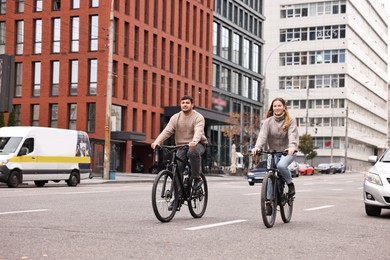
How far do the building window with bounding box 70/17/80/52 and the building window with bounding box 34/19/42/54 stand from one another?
9.11 feet

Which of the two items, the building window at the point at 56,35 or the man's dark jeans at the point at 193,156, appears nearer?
the man's dark jeans at the point at 193,156

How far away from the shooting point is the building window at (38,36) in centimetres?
5459

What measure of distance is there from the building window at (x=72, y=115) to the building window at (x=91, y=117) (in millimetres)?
1285

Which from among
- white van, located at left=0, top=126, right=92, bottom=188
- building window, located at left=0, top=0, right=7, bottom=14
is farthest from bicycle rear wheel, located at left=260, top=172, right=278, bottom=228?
building window, located at left=0, top=0, right=7, bottom=14

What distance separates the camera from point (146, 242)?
25.3ft

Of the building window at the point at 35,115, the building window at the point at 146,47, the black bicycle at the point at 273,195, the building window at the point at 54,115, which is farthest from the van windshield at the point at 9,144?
the building window at the point at 146,47

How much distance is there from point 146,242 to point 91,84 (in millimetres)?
46093

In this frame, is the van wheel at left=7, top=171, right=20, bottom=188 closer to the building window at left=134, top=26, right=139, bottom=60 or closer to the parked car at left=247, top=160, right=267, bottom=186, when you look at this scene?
the parked car at left=247, top=160, right=267, bottom=186

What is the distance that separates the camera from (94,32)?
5253 cm

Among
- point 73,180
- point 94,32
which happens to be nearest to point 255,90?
Result: point 94,32

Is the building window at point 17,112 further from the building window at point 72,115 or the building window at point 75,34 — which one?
the building window at point 75,34

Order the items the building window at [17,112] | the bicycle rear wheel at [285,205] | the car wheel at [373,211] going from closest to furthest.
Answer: the bicycle rear wheel at [285,205] < the car wheel at [373,211] < the building window at [17,112]

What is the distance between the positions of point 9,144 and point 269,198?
17.6 metres

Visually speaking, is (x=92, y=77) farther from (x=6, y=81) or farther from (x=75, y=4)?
(x=6, y=81)
